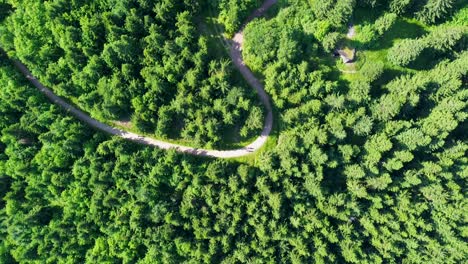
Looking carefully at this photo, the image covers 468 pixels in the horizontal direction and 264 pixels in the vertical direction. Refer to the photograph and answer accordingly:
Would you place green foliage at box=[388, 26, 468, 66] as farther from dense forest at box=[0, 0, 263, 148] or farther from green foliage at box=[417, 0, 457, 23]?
dense forest at box=[0, 0, 263, 148]

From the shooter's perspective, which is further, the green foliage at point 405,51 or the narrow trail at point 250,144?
the narrow trail at point 250,144

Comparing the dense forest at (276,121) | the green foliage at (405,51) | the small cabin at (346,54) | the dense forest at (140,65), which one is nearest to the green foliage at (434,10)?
the dense forest at (276,121)

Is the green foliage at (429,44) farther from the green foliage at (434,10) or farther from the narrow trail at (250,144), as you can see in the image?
the narrow trail at (250,144)

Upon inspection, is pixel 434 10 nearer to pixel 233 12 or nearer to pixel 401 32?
pixel 401 32

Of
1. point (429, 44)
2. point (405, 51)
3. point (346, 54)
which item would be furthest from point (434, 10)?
point (346, 54)

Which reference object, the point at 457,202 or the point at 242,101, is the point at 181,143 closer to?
the point at 242,101

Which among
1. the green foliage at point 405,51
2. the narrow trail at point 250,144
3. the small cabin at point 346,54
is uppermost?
the green foliage at point 405,51

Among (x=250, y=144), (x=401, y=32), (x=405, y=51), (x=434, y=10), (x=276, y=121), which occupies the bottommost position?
(x=250, y=144)

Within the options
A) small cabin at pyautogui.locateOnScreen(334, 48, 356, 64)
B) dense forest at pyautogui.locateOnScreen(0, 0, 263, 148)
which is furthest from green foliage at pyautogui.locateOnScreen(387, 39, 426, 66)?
dense forest at pyautogui.locateOnScreen(0, 0, 263, 148)
